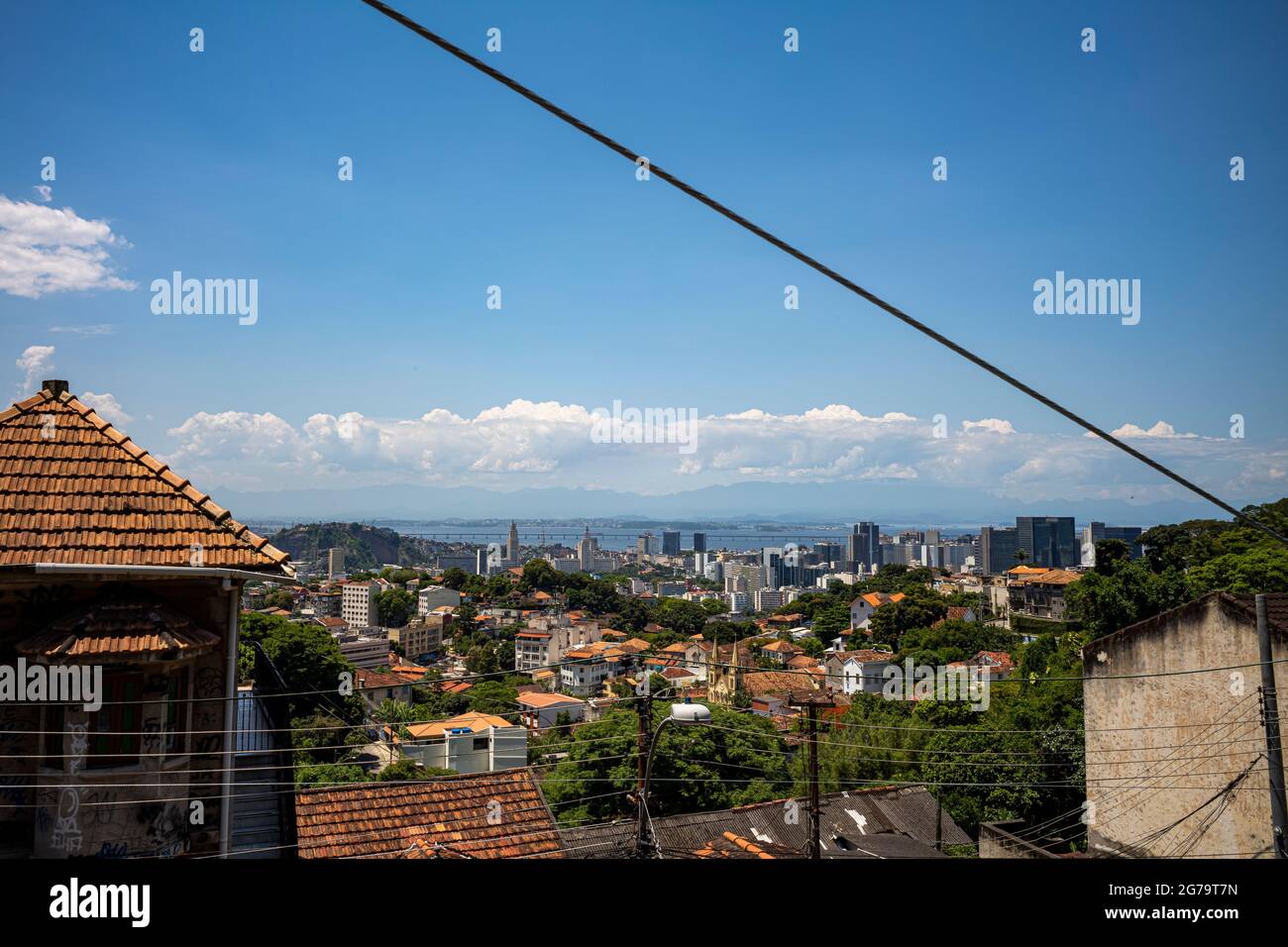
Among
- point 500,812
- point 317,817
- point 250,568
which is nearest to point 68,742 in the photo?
point 250,568

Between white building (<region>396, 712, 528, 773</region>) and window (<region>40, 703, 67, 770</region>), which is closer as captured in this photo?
window (<region>40, 703, 67, 770</region>)

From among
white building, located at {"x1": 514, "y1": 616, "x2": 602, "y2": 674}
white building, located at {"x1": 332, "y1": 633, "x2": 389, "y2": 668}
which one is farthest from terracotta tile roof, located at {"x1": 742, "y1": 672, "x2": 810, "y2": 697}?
white building, located at {"x1": 332, "y1": 633, "x2": 389, "y2": 668}

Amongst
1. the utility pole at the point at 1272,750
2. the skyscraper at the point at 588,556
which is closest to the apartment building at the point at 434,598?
the skyscraper at the point at 588,556

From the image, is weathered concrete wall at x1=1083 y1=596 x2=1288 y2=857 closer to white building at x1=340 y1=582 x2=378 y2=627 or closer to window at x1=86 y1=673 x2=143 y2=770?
window at x1=86 y1=673 x2=143 y2=770

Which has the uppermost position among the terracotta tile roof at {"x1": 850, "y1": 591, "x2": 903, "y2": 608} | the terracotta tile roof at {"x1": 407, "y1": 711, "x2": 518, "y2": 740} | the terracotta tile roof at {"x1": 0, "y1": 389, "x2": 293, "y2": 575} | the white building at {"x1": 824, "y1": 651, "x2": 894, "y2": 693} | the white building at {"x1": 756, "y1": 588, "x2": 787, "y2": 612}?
the terracotta tile roof at {"x1": 0, "y1": 389, "x2": 293, "y2": 575}

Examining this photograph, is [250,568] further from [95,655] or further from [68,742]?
[68,742]

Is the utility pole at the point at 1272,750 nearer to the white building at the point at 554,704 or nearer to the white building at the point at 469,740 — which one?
the white building at the point at 469,740

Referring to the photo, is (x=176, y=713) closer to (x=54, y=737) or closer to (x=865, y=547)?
(x=54, y=737)
